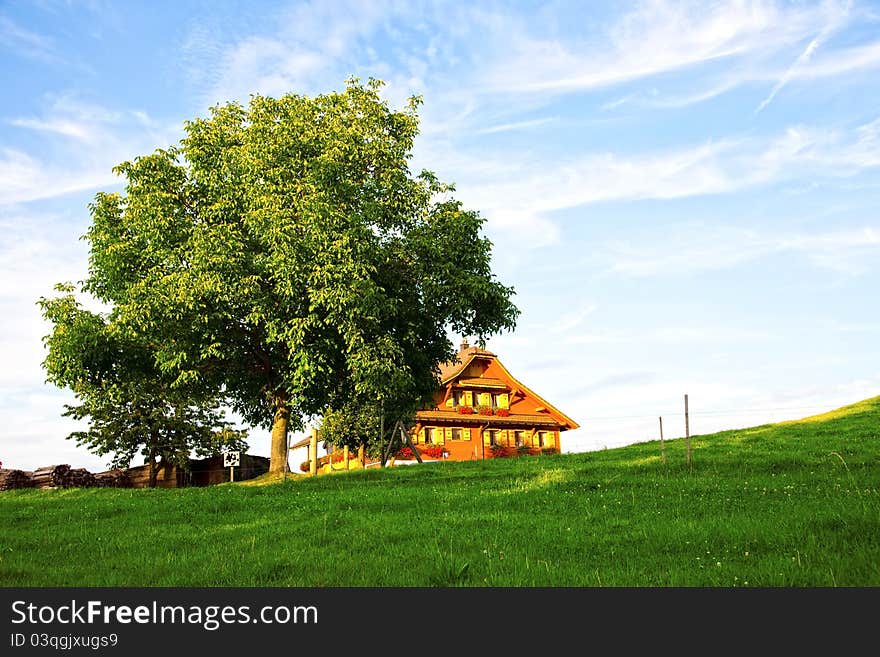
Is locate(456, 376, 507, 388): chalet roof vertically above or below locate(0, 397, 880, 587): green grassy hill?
above

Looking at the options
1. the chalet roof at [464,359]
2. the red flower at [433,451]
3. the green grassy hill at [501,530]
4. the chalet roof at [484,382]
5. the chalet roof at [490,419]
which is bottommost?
the green grassy hill at [501,530]

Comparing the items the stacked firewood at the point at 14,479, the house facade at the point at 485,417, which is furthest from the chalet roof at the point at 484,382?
the stacked firewood at the point at 14,479

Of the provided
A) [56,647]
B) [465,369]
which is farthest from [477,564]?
[465,369]

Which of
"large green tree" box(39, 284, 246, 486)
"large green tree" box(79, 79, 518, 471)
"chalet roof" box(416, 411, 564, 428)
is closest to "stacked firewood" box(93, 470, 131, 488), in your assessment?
"large green tree" box(39, 284, 246, 486)

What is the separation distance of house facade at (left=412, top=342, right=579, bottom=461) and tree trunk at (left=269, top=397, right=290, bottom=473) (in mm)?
23197

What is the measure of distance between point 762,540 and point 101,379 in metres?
33.5

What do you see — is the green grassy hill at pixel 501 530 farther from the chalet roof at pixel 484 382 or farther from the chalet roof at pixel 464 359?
the chalet roof at pixel 484 382

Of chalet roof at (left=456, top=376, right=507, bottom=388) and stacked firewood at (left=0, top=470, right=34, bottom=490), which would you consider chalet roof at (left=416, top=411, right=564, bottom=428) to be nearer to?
chalet roof at (left=456, top=376, right=507, bottom=388)

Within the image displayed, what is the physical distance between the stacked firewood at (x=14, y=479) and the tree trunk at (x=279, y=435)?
1536 centimetres

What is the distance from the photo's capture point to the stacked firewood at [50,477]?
43938mm

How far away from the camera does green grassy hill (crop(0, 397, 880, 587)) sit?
38.6ft

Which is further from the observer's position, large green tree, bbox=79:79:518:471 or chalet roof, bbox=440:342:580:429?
chalet roof, bbox=440:342:580:429

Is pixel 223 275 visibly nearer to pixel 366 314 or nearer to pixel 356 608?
pixel 366 314

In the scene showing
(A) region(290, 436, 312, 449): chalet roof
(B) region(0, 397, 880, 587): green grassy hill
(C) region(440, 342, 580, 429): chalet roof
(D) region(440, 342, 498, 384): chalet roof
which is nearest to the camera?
(B) region(0, 397, 880, 587): green grassy hill
